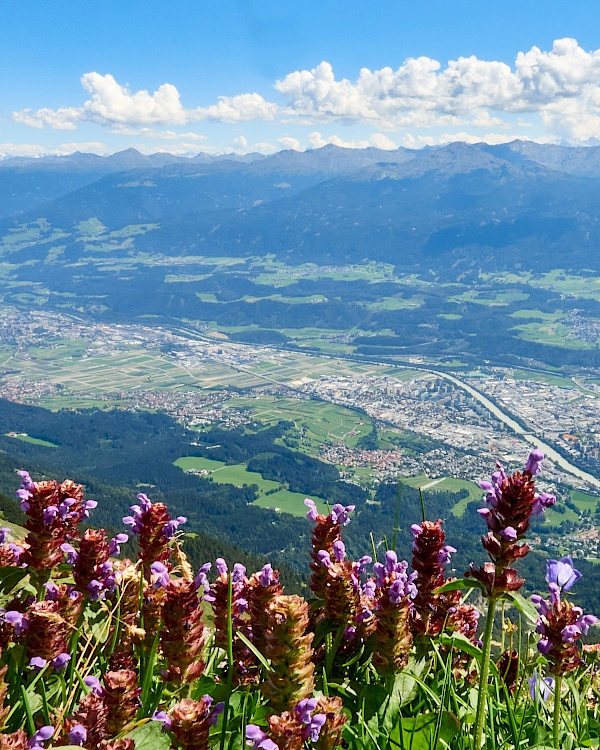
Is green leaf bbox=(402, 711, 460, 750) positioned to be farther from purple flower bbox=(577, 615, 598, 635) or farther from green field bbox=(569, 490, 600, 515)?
green field bbox=(569, 490, 600, 515)

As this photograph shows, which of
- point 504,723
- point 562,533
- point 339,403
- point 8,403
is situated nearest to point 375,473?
point 562,533

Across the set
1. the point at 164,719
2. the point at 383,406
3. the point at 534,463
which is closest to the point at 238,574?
the point at 164,719

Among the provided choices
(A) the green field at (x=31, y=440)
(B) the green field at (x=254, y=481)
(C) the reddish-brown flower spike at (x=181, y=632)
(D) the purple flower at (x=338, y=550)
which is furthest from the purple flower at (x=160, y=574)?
(A) the green field at (x=31, y=440)

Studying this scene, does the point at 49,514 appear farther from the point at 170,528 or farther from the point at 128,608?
the point at 128,608

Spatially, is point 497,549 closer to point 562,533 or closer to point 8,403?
point 562,533

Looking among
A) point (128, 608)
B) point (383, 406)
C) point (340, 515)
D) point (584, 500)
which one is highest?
point (340, 515)

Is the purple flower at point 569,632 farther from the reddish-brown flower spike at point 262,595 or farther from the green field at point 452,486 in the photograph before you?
the green field at point 452,486

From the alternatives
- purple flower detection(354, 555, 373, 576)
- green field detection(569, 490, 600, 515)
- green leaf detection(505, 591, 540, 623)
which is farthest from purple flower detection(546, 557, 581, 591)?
green field detection(569, 490, 600, 515)
